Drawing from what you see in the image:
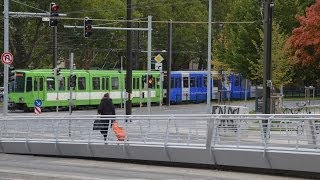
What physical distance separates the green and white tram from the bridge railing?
25124mm

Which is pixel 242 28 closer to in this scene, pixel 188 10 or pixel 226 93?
pixel 226 93

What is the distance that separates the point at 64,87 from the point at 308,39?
2178 centimetres

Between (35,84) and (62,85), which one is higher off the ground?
(35,84)

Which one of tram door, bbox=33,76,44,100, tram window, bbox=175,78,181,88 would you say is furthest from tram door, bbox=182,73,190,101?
tram door, bbox=33,76,44,100

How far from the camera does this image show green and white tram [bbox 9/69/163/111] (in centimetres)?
5006

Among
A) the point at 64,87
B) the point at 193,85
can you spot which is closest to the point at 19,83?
the point at 64,87

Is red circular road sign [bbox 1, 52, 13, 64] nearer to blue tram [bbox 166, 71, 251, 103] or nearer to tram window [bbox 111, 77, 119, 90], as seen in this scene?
tram window [bbox 111, 77, 119, 90]

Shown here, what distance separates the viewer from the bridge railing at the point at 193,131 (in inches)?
607

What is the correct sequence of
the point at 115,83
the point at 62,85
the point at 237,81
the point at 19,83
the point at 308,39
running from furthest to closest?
the point at 237,81 → the point at 115,83 → the point at 62,85 → the point at 19,83 → the point at 308,39

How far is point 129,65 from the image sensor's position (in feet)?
116

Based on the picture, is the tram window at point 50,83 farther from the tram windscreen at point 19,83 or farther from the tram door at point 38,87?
the tram windscreen at point 19,83

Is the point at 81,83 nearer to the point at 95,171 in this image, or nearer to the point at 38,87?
the point at 38,87

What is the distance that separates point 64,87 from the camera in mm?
51688

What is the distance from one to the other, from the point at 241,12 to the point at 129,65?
17.0 m
